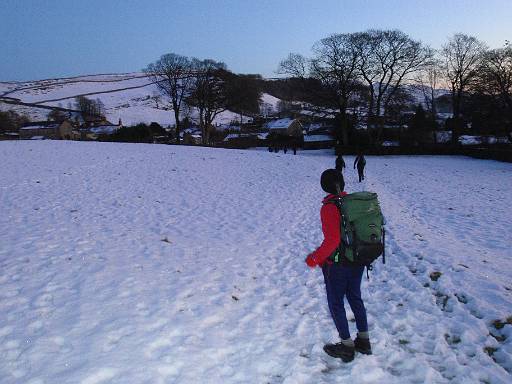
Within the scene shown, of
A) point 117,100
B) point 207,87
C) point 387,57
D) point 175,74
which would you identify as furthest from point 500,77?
point 117,100

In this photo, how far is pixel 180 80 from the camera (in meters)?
52.9

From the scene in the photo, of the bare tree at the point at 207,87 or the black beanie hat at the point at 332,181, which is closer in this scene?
the black beanie hat at the point at 332,181

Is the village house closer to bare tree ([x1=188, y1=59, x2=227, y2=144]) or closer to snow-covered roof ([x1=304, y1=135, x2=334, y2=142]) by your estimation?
bare tree ([x1=188, y1=59, x2=227, y2=144])

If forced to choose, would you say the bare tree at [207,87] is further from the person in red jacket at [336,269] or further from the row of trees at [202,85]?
the person in red jacket at [336,269]

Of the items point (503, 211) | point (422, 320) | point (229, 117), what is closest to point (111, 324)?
point (422, 320)

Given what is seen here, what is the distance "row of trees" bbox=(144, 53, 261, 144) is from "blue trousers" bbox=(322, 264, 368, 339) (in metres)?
47.4

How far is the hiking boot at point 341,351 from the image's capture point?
4.12m

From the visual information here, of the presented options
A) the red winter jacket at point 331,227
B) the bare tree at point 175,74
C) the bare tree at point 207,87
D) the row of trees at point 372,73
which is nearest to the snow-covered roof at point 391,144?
the row of trees at point 372,73

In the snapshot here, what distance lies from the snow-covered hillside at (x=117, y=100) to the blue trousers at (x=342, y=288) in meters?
93.2

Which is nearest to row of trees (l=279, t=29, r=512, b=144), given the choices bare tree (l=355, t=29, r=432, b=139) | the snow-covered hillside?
bare tree (l=355, t=29, r=432, b=139)

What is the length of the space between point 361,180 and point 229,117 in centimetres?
9491

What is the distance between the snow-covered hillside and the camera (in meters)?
107

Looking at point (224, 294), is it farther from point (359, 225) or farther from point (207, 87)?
point (207, 87)

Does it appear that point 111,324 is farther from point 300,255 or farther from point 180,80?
point 180,80
